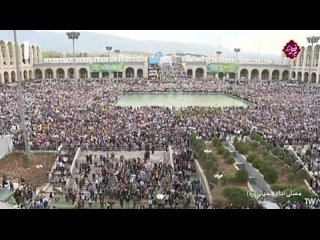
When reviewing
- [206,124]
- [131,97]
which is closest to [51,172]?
[206,124]

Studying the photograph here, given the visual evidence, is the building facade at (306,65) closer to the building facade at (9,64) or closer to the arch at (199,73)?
the arch at (199,73)

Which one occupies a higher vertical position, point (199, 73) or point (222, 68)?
point (222, 68)

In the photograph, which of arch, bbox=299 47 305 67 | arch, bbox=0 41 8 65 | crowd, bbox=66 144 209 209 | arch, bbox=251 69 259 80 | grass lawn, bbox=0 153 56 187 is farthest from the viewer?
arch, bbox=251 69 259 80

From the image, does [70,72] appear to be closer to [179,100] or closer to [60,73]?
[60,73]

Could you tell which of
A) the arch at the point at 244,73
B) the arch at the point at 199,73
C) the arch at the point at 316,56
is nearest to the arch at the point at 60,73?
the arch at the point at 199,73

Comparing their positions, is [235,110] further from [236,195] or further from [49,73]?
[49,73]

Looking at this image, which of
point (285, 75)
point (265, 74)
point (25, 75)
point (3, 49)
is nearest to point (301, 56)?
point (285, 75)

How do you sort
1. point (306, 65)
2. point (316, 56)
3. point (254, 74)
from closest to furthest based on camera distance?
point (316, 56), point (306, 65), point (254, 74)

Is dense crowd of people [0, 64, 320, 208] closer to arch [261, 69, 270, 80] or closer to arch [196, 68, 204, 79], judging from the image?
arch [261, 69, 270, 80]

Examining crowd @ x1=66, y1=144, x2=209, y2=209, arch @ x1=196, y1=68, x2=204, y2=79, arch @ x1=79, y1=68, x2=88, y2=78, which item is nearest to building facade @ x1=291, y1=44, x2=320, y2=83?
arch @ x1=196, y1=68, x2=204, y2=79
